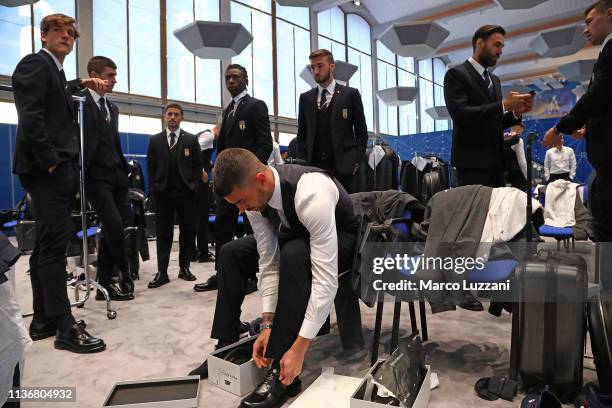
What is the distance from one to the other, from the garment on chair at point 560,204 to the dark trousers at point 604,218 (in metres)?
2.14

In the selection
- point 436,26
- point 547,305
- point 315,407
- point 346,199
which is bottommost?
point 315,407

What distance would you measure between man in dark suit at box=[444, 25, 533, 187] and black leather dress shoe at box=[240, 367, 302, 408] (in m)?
1.49

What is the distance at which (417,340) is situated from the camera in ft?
4.99

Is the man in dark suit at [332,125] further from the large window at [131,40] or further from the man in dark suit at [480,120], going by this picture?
the large window at [131,40]

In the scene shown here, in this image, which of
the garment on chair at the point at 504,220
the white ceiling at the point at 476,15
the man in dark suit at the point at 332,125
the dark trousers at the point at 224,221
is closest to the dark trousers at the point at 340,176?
the man in dark suit at the point at 332,125

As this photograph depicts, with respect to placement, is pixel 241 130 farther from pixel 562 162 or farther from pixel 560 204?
pixel 562 162

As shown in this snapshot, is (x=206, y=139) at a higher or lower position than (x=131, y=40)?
lower

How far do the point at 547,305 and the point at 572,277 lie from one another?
0.12 m

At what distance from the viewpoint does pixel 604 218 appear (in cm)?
177

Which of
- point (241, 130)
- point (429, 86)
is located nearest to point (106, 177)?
point (241, 130)

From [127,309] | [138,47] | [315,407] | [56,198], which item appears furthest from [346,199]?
[138,47]

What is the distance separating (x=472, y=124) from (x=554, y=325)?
1.18 meters

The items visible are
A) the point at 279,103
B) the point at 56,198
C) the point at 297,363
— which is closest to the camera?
the point at 297,363

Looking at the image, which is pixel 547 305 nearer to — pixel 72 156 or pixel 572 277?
pixel 572 277
